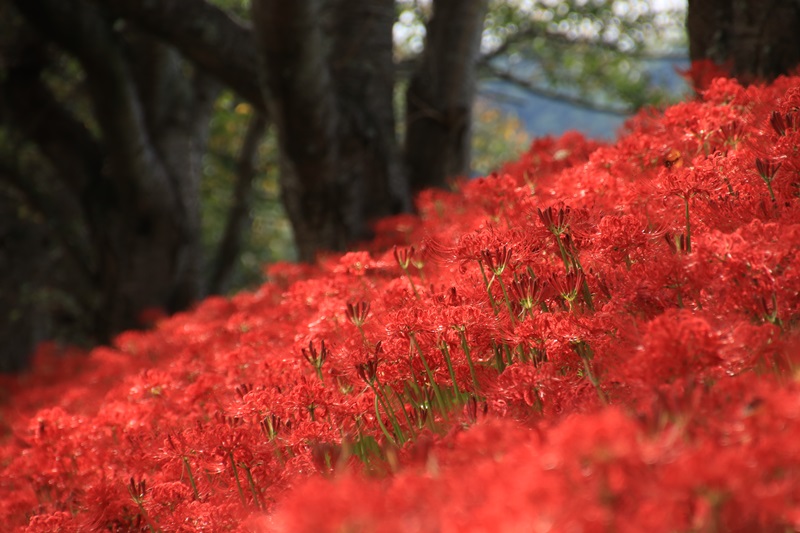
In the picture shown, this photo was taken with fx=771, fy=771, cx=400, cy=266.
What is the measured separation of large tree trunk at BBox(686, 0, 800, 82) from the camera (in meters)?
3.62

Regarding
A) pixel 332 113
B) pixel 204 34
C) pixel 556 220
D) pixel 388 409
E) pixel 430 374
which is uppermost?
pixel 204 34

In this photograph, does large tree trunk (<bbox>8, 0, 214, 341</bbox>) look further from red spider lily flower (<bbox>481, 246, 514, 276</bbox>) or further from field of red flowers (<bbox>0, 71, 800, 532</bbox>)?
A: red spider lily flower (<bbox>481, 246, 514, 276</bbox>)

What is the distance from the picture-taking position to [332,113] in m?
5.79

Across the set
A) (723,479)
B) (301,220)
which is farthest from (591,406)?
(301,220)

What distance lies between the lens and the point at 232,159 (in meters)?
14.5

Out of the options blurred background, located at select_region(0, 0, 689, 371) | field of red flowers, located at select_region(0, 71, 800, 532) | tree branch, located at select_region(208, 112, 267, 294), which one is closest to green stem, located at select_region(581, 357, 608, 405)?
field of red flowers, located at select_region(0, 71, 800, 532)

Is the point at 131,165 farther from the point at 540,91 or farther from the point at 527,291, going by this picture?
the point at 540,91

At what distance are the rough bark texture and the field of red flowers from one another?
299cm

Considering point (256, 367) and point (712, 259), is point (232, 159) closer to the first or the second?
point (256, 367)

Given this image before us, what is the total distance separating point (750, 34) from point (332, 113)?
3.02 meters

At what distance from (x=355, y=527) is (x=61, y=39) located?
274 inches

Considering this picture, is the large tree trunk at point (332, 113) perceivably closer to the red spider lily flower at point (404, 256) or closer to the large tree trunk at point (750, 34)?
the large tree trunk at point (750, 34)

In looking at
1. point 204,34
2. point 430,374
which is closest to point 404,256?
point 430,374

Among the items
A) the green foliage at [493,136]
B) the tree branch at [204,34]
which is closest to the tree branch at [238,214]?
the tree branch at [204,34]
